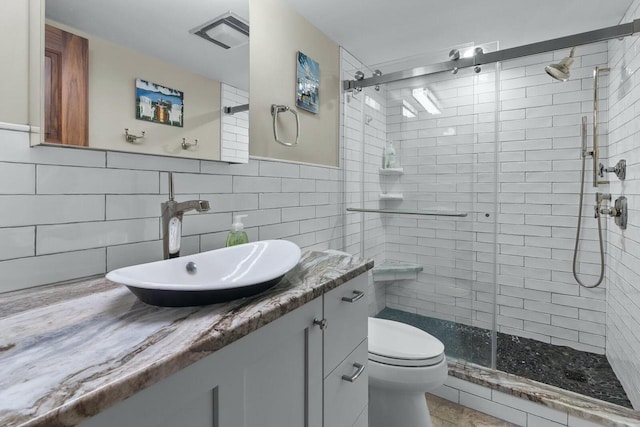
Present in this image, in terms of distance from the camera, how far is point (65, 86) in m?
0.90

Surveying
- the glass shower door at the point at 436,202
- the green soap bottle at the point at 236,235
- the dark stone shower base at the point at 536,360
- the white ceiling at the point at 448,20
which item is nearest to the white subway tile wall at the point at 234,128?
the green soap bottle at the point at 236,235

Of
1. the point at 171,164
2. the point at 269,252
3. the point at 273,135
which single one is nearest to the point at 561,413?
the point at 269,252

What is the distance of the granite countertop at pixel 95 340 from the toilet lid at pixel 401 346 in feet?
2.74

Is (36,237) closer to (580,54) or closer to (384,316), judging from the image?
(384,316)

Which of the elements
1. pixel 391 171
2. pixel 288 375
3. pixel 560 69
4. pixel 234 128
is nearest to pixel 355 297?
pixel 288 375

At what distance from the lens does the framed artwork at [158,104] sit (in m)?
1.03

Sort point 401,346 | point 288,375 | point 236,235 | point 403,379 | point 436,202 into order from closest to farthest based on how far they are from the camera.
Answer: point 288,375, point 236,235, point 403,379, point 401,346, point 436,202

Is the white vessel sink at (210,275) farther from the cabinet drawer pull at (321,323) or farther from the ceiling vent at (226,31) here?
the ceiling vent at (226,31)

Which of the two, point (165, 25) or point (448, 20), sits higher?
point (448, 20)

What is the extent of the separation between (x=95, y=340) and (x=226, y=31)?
4.18 feet

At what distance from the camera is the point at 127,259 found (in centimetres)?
110

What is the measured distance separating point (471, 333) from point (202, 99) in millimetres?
2042

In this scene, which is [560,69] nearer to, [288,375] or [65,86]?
[288,375]

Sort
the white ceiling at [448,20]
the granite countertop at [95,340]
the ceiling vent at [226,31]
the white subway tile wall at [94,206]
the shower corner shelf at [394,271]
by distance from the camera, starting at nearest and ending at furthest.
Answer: the granite countertop at [95,340]
the white subway tile wall at [94,206]
the ceiling vent at [226,31]
the white ceiling at [448,20]
the shower corner shelf at [394,271]
